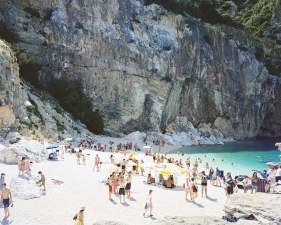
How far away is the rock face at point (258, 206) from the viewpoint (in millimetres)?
8773

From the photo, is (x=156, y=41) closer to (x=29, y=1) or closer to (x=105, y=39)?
(x=105, y=39)

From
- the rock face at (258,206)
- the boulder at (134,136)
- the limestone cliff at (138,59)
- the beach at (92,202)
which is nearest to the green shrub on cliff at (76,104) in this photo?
the limestone cliff at (138,59)

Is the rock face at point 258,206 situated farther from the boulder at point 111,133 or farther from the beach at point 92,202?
the boulder at point 111,133

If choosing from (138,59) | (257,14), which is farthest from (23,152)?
(257,14)

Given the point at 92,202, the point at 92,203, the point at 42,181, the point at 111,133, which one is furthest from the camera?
the point at 111,133

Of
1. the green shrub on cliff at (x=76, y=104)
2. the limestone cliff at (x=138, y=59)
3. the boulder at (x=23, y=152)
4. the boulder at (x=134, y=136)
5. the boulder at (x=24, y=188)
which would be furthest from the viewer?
the limestone cliff at (x=138, y=59)

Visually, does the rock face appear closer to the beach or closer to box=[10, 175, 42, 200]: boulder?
the beach

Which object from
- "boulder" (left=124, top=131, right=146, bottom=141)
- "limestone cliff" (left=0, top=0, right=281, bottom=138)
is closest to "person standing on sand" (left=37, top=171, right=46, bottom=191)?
"boulder" (left=124, top=131, right=146, bottom=141)

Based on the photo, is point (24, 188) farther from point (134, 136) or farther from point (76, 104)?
point (134, 136)

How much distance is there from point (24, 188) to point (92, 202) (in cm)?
306

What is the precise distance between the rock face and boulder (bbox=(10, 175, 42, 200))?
8064 millimetres

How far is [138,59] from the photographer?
43156mm

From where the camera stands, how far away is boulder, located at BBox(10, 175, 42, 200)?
1279 cm

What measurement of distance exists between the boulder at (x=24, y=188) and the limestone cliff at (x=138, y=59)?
26.0 metres
